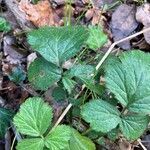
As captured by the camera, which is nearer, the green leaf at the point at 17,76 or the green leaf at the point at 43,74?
the green leaf at the point at 43,74

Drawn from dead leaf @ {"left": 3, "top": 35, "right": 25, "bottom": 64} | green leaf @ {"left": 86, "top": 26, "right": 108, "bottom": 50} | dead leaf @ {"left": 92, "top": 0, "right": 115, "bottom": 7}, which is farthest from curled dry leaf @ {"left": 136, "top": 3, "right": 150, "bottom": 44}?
dead leaf @ {"left": 3, "top": 35, "right": 25, "bottom": 64}

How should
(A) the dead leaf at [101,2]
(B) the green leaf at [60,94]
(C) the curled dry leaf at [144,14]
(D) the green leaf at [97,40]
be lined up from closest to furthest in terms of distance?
(B) the green leaf at [60,94] → (D) the green leaf at [97,40] → (C) the curled dry leaf at [144,14] → (A) the dead leaf at [101,2]

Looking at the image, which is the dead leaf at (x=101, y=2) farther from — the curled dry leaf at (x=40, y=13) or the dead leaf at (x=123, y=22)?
the curled dry leaf at (x=40, y=13)

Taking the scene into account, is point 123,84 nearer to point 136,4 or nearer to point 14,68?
point 14,68

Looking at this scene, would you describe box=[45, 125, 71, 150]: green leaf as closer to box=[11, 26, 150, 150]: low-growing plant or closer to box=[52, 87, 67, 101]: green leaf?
box=[11, 26, 150, 150]: low-growing plant

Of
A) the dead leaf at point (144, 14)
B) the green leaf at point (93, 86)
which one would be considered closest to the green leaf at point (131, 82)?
the green leaf at point (93, 86)

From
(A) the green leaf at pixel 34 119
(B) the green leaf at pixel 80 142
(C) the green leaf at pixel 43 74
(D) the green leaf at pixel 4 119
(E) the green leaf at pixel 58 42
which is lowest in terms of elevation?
(B) the green leaf at pixel 80 142

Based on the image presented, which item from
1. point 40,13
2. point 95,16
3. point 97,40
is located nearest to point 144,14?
point 95,16
